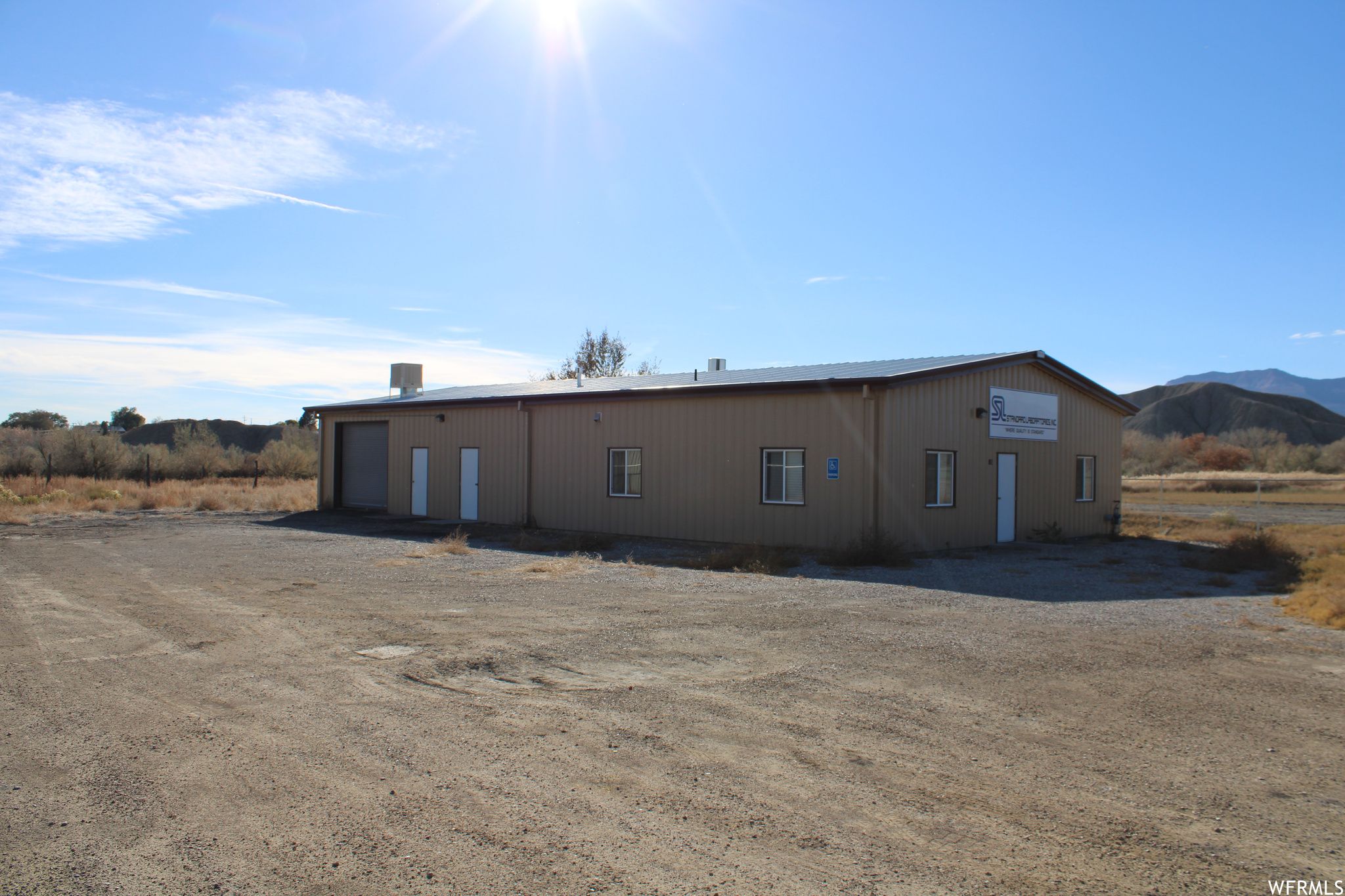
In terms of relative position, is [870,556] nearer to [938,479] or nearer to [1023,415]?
[938,479]

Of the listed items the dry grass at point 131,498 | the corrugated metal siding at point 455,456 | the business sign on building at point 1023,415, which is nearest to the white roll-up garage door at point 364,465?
the corrugated metal siding at point 455,456

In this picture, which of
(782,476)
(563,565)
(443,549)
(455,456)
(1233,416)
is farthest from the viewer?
(1233,416)

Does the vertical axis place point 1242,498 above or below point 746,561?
above

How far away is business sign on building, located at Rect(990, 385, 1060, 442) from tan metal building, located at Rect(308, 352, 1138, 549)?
5 cm

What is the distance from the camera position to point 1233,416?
96.8 meters

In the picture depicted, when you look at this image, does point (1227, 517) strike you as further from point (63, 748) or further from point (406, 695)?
point (63, 748)

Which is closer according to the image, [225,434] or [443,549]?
[443,549]

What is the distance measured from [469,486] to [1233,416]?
99.6 meters

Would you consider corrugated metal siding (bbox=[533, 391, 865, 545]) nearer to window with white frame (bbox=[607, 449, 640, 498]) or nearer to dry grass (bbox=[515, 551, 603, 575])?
window with white frame (bbox=[607, 449, 640, 498])

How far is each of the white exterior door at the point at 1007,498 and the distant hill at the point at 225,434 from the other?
70.9 m

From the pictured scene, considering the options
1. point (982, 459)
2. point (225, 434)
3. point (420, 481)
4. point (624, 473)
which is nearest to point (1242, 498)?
point (982, 459)

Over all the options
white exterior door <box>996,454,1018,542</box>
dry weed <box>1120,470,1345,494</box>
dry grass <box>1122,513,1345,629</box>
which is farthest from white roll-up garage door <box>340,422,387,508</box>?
dry weed <box>1120,470,1345,494</box>

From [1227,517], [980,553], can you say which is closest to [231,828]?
[980,553]

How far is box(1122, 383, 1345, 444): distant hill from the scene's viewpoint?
92438mm
